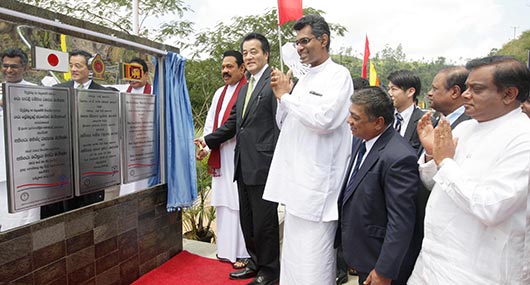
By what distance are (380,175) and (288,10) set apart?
2.39m

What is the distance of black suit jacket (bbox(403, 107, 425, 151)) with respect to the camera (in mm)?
3531

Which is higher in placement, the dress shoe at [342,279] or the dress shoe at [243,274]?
the dress shoe at [243,274]

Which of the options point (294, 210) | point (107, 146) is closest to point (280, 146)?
point (294, 210)

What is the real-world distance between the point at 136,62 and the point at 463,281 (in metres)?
3.03

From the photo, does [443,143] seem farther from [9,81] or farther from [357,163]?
[9,81]

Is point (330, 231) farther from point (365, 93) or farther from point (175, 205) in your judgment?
point (175, 205)

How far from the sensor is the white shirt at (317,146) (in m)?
2.52

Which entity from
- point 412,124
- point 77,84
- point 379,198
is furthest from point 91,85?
point 412,124

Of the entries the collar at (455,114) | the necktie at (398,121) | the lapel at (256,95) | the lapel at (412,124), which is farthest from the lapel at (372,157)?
the necktie at (398,121)

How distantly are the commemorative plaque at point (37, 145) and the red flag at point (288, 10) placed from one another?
2157 mm

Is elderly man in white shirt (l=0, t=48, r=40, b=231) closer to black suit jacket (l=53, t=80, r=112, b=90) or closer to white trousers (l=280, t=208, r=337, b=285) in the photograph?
black suit jacket (l=53, t=80, r=112, b=90)

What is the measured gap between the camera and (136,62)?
11.6 feet

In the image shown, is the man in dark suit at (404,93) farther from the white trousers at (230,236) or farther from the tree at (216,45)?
the tree at (216,45)

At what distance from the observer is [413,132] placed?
3.61 metres
